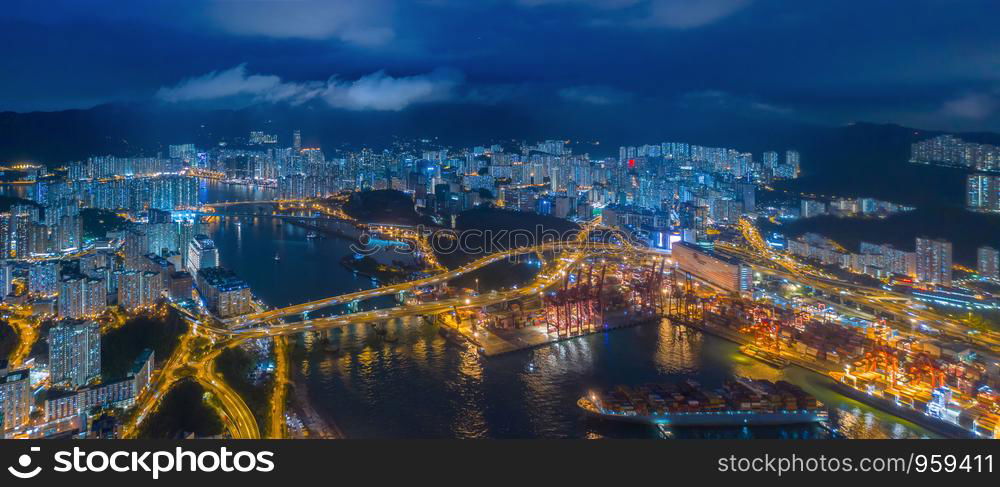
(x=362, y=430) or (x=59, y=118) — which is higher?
(x=59, y=118)

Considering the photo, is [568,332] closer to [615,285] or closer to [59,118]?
[615,285]

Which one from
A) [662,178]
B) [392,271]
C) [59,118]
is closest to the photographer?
[392,271]

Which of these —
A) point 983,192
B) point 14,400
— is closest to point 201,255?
point 14,400

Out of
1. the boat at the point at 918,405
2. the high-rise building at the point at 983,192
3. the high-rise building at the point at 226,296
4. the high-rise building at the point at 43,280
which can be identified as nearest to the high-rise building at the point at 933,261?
the high-rise building at the point at 983,192

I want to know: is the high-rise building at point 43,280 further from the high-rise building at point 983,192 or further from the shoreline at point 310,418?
the high-rise building at point 983,192

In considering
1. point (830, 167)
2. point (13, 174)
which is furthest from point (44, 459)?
point (13, 174)
